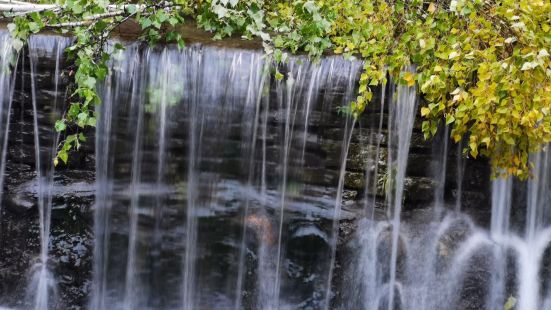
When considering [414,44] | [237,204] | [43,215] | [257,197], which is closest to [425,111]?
[414,44]

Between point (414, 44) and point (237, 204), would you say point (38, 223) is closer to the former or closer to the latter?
point (237, 204)

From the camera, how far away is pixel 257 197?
4.18 meters

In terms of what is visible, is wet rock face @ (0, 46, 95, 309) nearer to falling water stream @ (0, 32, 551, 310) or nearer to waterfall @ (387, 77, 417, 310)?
falling water stream @ (0, 32, 551, 310)

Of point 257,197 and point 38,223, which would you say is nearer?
point 257,197

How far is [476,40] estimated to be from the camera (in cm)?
365

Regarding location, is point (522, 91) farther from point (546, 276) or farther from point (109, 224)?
point (109, 224)

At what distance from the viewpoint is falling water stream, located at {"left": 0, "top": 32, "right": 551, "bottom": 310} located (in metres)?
4.02

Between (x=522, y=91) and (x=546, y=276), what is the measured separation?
1426mm

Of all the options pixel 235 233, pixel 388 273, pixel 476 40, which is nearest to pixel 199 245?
pixel 235 233

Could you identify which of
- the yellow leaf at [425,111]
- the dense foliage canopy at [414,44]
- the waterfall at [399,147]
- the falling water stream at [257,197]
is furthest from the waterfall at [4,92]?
the yellow leaf at [425,111]

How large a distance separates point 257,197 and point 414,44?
5.10 ft

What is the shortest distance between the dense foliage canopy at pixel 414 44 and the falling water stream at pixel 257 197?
162 millimetres

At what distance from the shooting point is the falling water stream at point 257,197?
4.02 metres

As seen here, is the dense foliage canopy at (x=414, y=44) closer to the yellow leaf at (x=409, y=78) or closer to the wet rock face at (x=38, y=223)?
the yellow leaf at (x=409, y=78)
